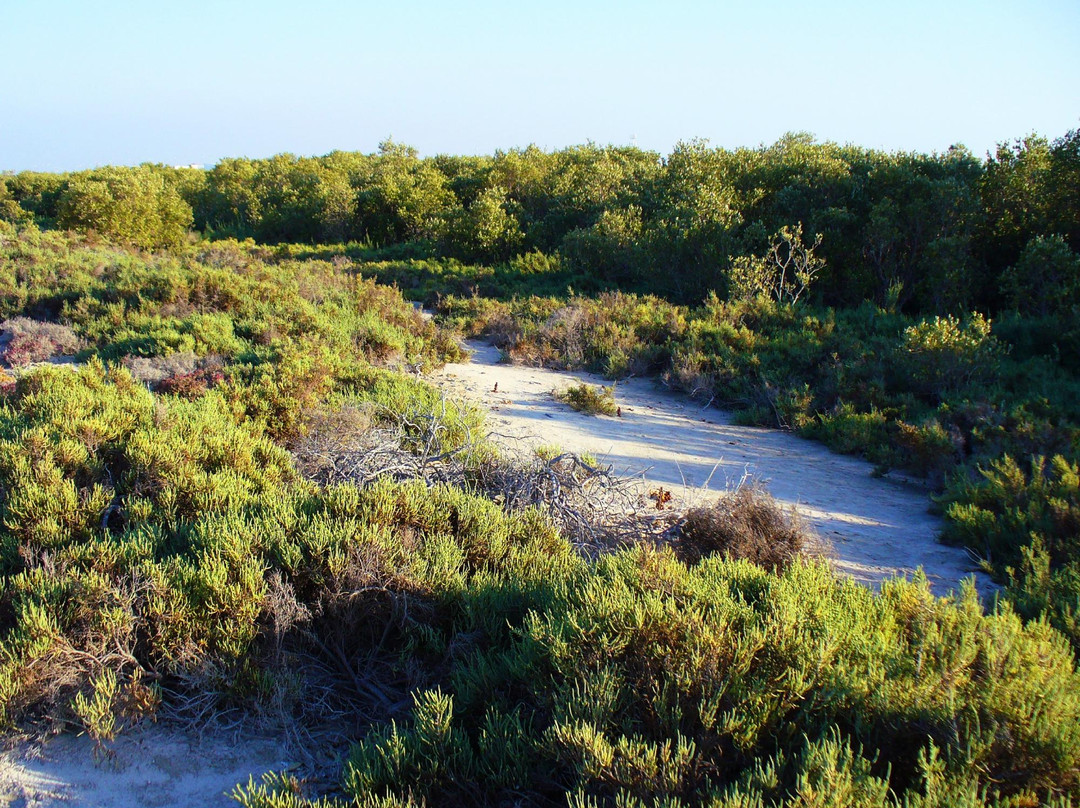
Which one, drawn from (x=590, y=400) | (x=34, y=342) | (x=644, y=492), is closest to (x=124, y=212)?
(x=34, y=342)

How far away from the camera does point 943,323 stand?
26.9 feet

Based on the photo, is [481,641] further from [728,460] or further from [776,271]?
[776,271]

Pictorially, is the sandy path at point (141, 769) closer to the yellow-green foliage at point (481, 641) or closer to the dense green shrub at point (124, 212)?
the yellow-green foliage at point (481, 641)

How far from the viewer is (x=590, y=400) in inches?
333

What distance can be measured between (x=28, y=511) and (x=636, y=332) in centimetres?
898

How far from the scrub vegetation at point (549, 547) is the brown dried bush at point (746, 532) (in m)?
0.02

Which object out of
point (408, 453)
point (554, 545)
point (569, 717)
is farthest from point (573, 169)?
point (569, 717)

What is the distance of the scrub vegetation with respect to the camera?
226cm

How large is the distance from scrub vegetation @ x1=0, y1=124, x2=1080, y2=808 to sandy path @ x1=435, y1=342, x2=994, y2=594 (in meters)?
0.31

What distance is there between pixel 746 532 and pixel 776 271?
1012cm

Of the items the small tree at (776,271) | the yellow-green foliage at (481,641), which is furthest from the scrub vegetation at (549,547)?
the small tree at (776,271)

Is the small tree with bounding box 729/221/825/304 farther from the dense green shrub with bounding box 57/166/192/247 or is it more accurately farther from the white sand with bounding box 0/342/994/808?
the dense green shrub with bounding box 57/166/192/247

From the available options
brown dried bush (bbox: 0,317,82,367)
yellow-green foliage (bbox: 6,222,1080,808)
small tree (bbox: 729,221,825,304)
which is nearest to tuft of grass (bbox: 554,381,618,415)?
yellow-green foliage (bbox: 6,222,1080,808)

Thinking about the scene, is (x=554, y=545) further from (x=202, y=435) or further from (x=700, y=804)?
(x=202, y=435)
